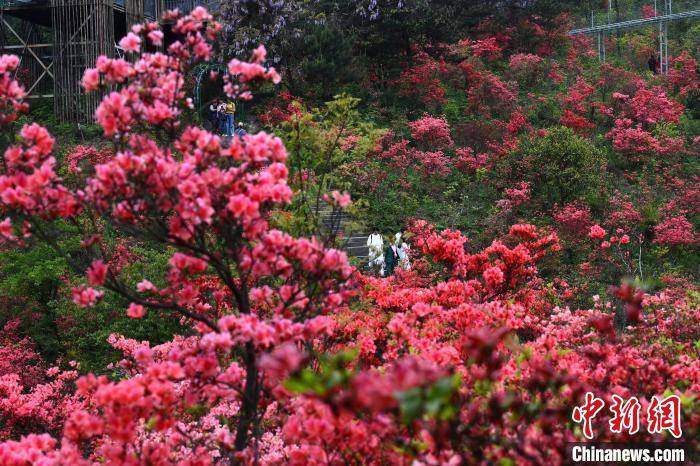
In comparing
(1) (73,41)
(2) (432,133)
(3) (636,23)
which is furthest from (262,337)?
(3) (636,23)

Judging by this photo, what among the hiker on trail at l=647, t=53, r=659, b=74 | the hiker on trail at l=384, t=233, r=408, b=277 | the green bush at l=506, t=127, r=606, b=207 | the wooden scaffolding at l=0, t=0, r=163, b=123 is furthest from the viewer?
the hiker on trail at l=647, t=53, r=659, b=74

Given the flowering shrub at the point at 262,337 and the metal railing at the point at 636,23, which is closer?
the flowering shrub at the point at 262,337

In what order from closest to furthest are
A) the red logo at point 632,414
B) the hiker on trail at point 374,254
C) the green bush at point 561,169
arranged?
the red logo at point 632,414
the hiker on trail at point 374,254
the green bush at point 561,169

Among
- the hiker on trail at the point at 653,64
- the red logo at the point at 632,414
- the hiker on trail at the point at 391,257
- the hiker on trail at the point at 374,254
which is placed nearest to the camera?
the red logo at the point at 632,414

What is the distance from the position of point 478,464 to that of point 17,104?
9.71 feet

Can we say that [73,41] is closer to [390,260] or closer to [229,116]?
[229,116]

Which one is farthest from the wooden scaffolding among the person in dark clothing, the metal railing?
the metal railing

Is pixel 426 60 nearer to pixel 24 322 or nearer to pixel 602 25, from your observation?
pixel 602 25

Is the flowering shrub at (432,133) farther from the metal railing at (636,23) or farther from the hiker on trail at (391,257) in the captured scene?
the metal railing at (636,23)

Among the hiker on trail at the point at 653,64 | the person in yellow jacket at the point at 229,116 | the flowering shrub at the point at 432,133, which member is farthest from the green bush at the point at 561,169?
the hiker on trail at the point at 653,64

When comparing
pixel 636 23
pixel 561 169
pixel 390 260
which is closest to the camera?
pixel 390 260

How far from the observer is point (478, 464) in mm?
2326


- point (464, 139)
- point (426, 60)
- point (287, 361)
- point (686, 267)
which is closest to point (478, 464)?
point (287, 361)

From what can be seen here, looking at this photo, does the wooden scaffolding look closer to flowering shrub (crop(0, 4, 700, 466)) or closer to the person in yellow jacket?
the person in yellow jacket
